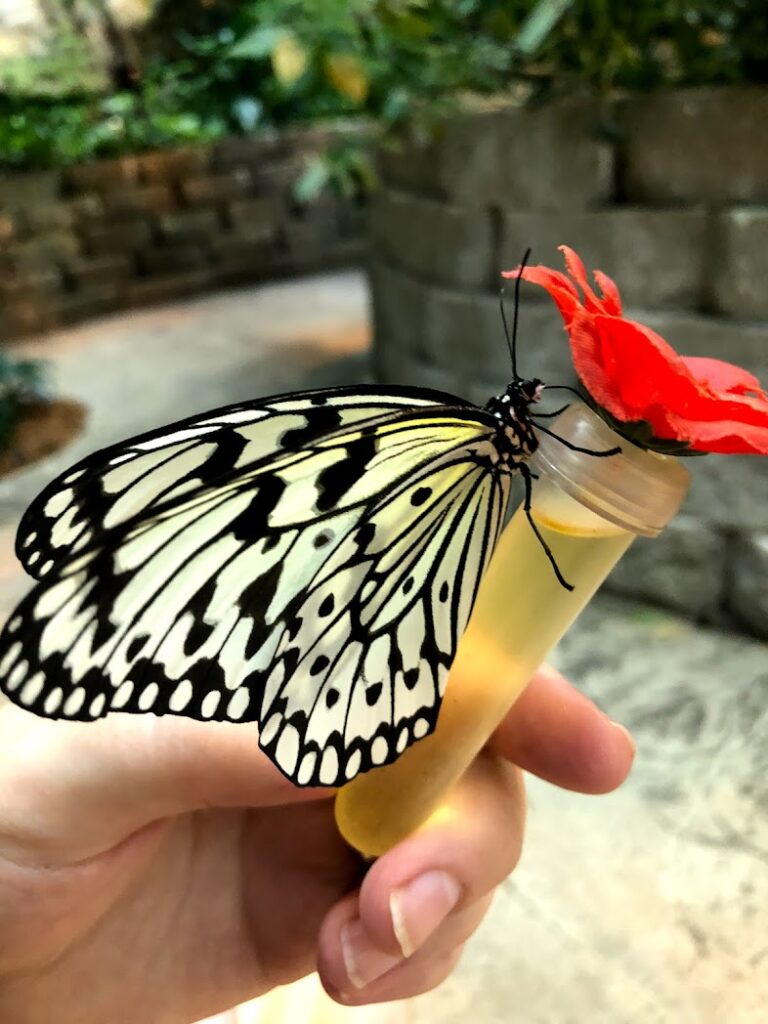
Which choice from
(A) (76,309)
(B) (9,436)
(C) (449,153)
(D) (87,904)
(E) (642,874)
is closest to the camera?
(D) (87,904)

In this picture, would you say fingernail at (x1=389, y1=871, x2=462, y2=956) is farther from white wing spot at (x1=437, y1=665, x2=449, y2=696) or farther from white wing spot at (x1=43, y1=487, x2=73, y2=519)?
white wing spot at (x1=43, y1=487, x2=73, y2=519)

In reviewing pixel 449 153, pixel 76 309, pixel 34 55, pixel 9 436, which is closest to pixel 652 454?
pixel 449 153

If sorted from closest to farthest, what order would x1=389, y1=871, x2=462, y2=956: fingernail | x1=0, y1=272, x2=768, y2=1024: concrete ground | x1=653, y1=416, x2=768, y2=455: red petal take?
x1=653, y1=416, x2=768, y2=455: red petal → x1=389, y1=871, x2=462, y2=956: fingernail → x1=0, y1=272, x2=768, y2=1024: concrete ground

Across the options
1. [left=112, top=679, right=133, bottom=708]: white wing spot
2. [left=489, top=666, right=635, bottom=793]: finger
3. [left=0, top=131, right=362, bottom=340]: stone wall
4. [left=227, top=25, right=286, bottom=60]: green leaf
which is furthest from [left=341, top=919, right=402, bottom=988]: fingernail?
[left=0, top=131, right=362, bottom=340]: stone wall

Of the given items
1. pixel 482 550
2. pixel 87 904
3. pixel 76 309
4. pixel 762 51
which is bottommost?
pixel 76 309

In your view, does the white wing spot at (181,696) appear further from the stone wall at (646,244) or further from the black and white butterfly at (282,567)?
the stone wall at (646,244)

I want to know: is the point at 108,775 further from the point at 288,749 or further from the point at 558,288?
the point at 558,288

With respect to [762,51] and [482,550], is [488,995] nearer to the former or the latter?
[482,550]
